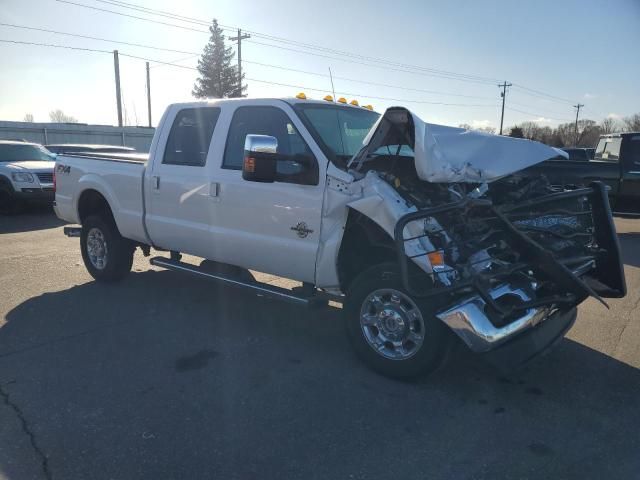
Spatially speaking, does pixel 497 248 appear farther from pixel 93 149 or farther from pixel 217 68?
pixel 217 68

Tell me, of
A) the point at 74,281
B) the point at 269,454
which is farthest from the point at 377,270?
the point at 74,281

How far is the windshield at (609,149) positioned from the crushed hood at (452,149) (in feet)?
30.7

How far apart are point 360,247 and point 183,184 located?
2030 mm

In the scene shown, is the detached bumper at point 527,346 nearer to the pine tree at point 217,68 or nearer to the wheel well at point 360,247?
the wheel well at point 360,247

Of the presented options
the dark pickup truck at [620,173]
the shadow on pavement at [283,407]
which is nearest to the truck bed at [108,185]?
the shadow on pavement at [283,407]

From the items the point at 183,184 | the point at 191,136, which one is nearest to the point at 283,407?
the point at 183,184

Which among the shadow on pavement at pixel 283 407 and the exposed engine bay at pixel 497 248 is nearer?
the shadow on pavement at pixel 283 407

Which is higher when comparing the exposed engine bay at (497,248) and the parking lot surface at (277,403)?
the exposed engine bay at (497,248)

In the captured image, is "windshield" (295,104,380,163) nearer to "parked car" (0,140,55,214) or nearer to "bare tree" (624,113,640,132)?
"parked car" (0,140,55,214)

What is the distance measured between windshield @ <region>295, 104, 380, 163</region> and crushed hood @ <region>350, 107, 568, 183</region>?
50 cm

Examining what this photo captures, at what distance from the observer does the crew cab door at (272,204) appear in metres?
4.32

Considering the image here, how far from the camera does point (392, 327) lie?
386 centimetres

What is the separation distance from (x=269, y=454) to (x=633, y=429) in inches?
89.8

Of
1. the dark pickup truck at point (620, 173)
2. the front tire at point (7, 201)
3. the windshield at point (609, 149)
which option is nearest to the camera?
the dark pickup truck at point (620, 173)
